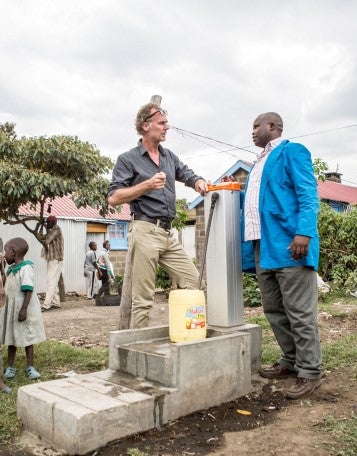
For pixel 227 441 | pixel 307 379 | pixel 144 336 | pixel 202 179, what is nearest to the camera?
pixel 227 441

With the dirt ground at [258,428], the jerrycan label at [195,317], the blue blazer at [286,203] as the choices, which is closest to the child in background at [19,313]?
the dirt ground at [258,428]

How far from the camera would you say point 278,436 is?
3000mm

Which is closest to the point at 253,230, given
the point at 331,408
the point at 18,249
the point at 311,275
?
the point at 311,275

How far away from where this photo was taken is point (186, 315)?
3658 millimetres

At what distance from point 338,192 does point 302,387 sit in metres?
21.4

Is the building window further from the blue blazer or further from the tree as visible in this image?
the blue blazer

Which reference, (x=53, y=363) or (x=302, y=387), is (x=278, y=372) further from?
(x=53, y=363)

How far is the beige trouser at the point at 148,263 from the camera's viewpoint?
4086 mm

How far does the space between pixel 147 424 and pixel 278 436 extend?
795 millimetres

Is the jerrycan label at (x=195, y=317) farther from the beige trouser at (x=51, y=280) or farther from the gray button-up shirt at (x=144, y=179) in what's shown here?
the beige trouser at (x=51, y=280)

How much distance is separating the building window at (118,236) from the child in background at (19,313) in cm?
1691

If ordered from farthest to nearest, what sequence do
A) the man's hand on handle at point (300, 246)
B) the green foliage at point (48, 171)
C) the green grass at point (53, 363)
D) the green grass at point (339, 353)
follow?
the green foliage at point (48, 171)
the green grass at point (339, 353)
the green grass at point (53, 363)
the man's hand on handle at point (300, 246)

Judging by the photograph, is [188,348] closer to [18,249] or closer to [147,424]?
[147,424]

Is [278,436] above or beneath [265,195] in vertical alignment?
beneath
